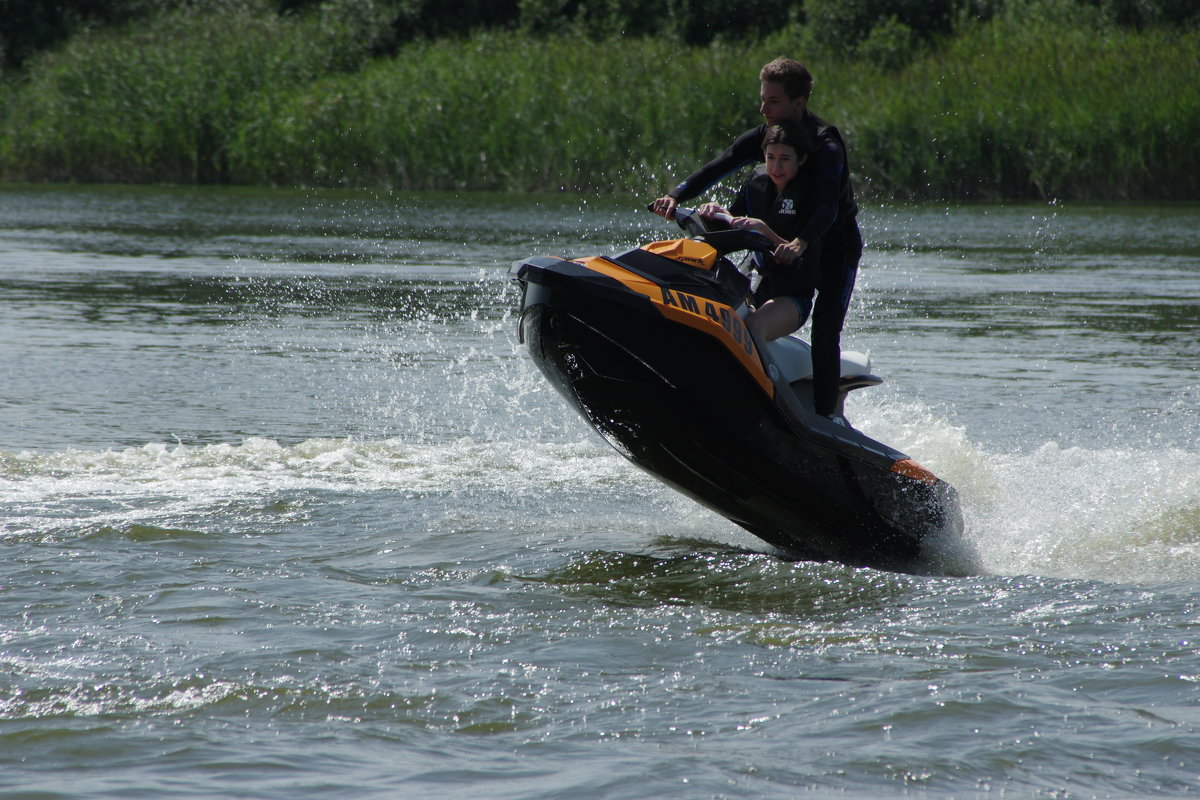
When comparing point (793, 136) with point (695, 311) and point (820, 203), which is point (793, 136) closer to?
point (820, 203)

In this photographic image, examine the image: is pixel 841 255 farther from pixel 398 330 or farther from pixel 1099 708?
pixel 398 330

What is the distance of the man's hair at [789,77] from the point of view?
5234mm

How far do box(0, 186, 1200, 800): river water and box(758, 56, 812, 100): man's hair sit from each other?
1.68 m

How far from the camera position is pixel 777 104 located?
17.3 feet

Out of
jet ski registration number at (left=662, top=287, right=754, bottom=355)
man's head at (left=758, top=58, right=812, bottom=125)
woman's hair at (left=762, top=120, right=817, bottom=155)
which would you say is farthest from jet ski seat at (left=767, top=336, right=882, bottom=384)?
man's head at (left=758, top=58, right=812, bottom=125)

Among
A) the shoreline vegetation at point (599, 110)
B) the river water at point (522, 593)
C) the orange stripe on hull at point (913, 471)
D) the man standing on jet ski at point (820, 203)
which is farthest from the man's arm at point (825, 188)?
the shoreline vegetation at point (599, 110)

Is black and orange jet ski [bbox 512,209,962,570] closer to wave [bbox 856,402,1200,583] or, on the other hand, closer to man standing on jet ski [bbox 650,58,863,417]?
man standing on jet ski [bbox 650,58,863,417]

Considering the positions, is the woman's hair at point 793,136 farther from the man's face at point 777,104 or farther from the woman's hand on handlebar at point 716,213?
the woman's hand on handlebar at point 716,213

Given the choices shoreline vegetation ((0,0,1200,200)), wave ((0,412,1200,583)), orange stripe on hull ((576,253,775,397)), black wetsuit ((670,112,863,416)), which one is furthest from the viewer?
shoreline vegetation ((0,0,1200,200))

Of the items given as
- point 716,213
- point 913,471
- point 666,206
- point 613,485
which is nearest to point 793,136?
point 716,213

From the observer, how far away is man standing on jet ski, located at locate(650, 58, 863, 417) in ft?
17.1

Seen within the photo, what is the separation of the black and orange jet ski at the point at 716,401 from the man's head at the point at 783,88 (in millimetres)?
477

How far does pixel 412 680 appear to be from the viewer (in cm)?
386

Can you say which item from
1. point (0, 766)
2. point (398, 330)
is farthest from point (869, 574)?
point (398, 330)
